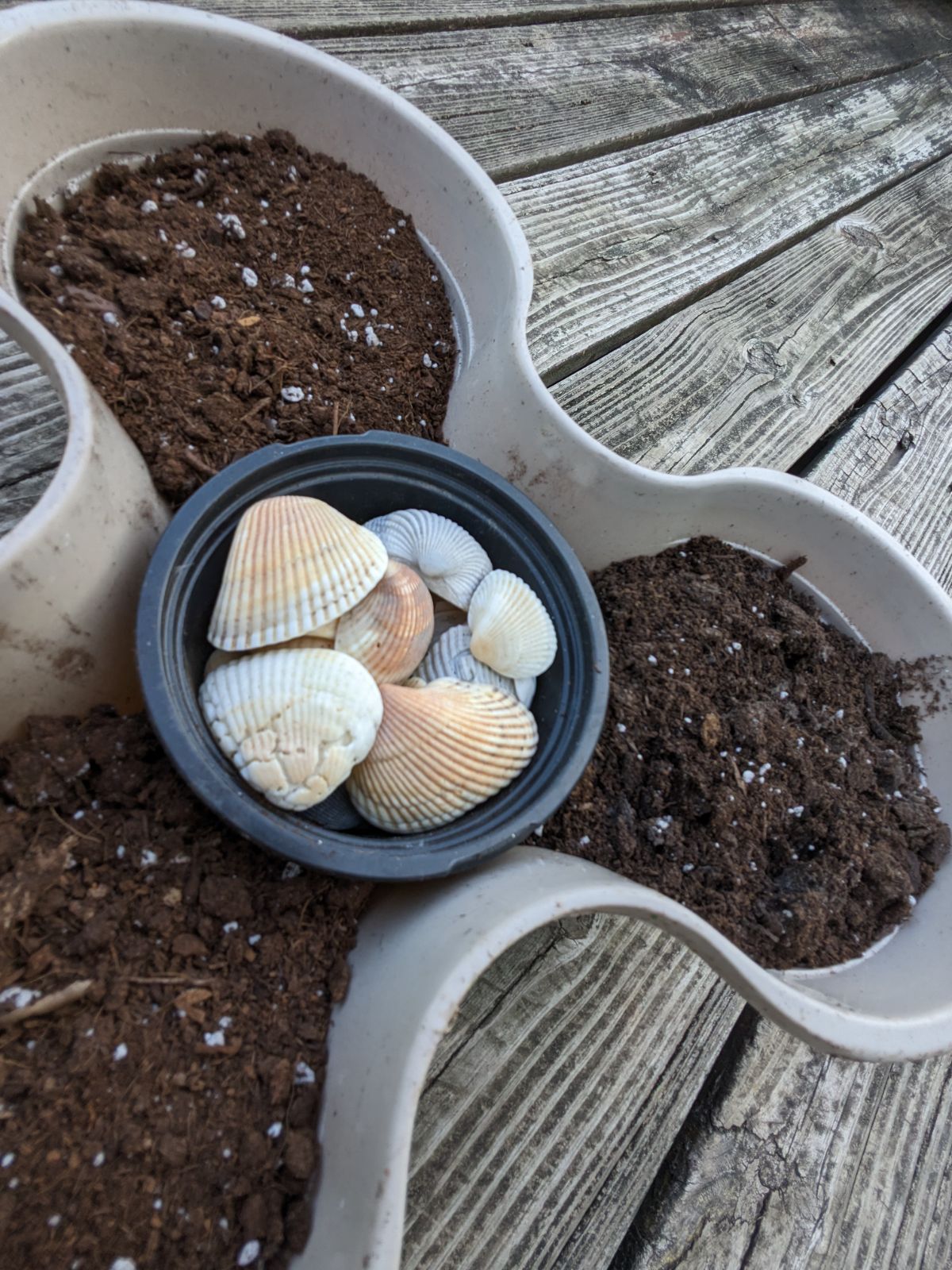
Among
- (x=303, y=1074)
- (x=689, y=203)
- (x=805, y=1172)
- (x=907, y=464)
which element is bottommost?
(x=805, y=1172)

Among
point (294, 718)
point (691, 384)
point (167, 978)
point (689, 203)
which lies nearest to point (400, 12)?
point (689, 203)

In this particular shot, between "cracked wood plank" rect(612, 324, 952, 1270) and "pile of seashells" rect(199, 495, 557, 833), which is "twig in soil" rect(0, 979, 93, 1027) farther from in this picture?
"cracked wood plank" rect(612, 324, 952, 1270)

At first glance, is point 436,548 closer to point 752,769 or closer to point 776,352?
point 752,769

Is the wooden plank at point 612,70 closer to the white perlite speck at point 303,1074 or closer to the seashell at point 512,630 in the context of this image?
the seashell at point 512,630

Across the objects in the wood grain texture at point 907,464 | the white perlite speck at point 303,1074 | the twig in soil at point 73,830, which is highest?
the wood grain texture at point 907,464

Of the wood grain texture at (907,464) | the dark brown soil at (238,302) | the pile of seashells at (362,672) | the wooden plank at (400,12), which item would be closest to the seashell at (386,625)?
the pile of seashells at (362,672)

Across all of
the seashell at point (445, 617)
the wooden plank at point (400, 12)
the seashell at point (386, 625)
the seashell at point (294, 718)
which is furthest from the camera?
the wooden plank at point (400, 12)
